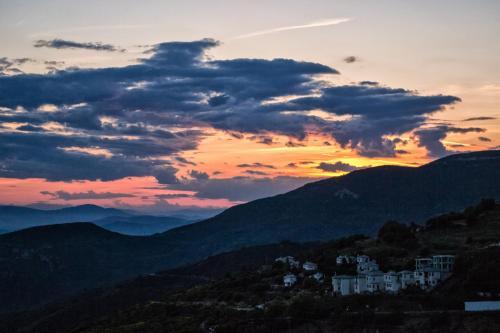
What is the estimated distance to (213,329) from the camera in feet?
238

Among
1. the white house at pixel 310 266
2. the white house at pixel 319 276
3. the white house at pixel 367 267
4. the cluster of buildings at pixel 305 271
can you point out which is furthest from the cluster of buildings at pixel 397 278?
the white house at pixel 310 266

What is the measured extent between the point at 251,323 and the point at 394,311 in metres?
13.6

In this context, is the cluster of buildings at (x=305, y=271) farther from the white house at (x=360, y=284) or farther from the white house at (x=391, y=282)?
the white house at (x=391, y=282)

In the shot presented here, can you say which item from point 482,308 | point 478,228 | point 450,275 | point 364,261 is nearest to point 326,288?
point 364,261

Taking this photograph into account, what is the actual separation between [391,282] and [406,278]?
1817 millimetres

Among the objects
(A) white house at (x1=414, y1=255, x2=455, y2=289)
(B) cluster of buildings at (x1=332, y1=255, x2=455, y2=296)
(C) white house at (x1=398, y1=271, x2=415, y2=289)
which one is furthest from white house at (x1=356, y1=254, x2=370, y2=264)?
(C) white house at (x1=398, y1=271, x2=415, y2=289)

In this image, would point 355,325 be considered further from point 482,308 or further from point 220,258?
point 220,258

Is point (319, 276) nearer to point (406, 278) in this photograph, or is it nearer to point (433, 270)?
point (406, 278)

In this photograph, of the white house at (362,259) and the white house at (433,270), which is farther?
the white house at (362,259)

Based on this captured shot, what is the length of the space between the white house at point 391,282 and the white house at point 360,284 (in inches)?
90.7

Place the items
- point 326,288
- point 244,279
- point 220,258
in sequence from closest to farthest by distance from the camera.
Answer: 1. point 326,288
2. point 244,279
3. point 220,258

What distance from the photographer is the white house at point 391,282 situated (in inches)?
3069

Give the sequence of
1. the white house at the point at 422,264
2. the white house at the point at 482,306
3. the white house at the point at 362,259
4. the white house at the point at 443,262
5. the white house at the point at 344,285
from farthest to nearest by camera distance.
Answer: the white house at the point at 362,259 < the white house at the point at 344,285 < the white house at the point at 443,262 < the white house at the point at 422,264 < the white house at the point at 482,306

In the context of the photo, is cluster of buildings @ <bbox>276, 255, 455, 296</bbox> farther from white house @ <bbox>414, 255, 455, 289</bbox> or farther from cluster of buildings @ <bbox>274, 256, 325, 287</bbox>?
cluster of buildings @ <bbox>274, 256, 325, 287</bbox>
